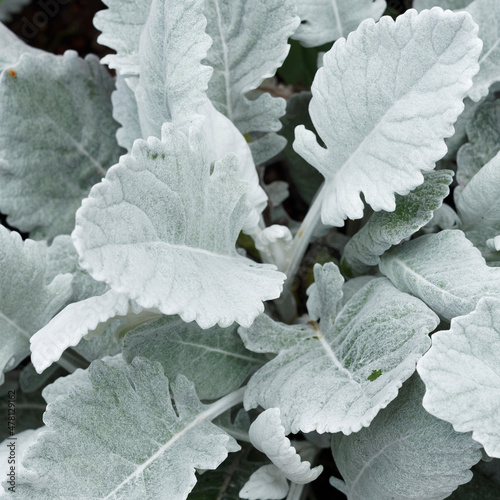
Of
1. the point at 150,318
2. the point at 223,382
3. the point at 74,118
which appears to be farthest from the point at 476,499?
the point at 74,118

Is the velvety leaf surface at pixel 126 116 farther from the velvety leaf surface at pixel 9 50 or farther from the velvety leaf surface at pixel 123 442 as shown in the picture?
the velvety leaf surface at pixel 123 442

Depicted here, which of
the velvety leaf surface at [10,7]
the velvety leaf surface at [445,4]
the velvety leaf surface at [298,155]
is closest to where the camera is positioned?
the velvety leaf surface at [445,4]

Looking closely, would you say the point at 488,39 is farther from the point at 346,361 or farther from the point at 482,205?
the point at 346,361

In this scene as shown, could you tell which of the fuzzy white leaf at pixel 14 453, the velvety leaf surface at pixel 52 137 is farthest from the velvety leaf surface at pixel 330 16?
the fuzzy white leaf at pixel 14 453

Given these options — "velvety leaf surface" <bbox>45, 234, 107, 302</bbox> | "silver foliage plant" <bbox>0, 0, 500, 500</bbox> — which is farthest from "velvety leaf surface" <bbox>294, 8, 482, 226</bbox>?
"velvety leaf surface" <bbox>45, 234, 107, 302</bbox>

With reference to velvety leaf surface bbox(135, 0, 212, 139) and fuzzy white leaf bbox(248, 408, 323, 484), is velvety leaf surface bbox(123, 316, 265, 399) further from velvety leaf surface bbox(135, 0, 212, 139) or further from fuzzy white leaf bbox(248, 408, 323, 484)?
velvety leaf surface bbox(135, 0, 212, 139)

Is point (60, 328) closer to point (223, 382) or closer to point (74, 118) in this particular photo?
point (223, 382)
